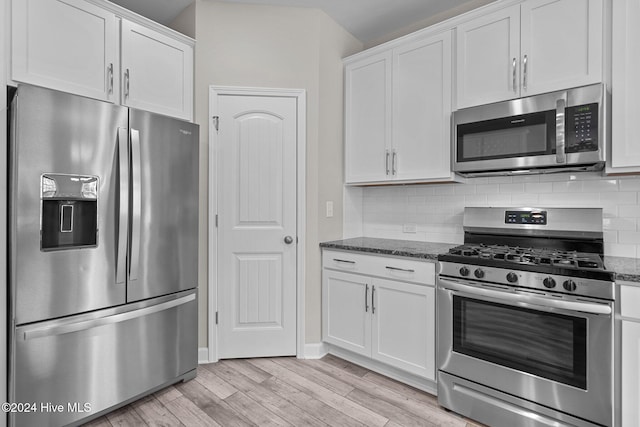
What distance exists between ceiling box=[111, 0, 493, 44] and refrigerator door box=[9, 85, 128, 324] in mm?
1390

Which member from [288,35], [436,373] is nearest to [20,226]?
[288,35]

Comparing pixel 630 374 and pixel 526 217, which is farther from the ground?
pixel 526 217

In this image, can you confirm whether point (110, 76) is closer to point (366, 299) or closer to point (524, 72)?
point (366, 299)

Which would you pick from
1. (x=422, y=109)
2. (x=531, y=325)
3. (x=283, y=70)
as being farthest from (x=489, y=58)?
(x=531, y=325)

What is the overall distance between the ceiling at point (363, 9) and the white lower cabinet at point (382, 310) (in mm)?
2083

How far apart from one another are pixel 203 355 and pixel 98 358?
0.92 metres

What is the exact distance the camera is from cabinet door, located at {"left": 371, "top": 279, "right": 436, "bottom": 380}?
2.19 metres

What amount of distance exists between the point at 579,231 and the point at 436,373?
51.6 inches

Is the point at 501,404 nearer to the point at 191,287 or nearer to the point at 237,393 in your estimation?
the point at 237,393

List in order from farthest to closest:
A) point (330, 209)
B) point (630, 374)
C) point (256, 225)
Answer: point (330, 209), point (256, 225), point (630, 374)

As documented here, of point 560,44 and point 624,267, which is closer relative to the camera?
point 624,267

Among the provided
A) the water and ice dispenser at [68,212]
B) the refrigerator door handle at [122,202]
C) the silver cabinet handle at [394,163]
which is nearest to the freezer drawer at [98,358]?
the refrigerator door handle at [122,202]

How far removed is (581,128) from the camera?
6.09 ft

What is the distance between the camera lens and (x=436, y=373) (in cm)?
215
